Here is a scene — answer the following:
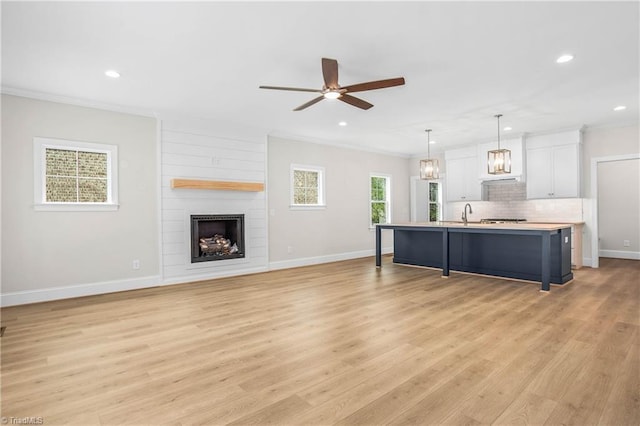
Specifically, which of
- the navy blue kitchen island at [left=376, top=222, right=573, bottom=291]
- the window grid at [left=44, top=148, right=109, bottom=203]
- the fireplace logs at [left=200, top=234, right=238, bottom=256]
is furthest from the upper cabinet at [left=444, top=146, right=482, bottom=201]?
the window grid at [left=44, top=148, right=109, bottom=203]

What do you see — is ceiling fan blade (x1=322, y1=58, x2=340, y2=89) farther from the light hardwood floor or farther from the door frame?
the door frame

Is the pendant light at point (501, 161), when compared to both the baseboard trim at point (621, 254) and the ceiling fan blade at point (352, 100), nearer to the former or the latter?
the ceiling fan blade at point (352, 100)

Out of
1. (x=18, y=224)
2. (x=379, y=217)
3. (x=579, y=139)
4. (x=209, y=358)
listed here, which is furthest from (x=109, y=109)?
(x=579, y=139)

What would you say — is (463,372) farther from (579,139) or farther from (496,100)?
(579,139)

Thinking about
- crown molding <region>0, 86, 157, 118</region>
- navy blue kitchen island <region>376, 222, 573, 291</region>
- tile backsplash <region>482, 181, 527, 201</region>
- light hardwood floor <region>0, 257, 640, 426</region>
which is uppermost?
crown molding <region>0, 86, 157, 118</region>

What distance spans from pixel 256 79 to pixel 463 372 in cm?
354

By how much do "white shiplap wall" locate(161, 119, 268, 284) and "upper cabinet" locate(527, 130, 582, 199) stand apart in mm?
5425

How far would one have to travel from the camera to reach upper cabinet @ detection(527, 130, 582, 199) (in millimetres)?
6453

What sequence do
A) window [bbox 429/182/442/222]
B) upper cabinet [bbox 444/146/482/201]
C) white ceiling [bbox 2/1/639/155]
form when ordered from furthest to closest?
window [bbox 429/182/442/222] → upper cabinet [bbox 444/146/482/201] → white ceiling [bbox 2/1/639/155]

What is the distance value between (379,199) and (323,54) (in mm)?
5887

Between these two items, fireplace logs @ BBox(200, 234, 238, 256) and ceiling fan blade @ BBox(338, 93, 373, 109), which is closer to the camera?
ceiling fan blade @ BBox(338, 93, 373, 109)

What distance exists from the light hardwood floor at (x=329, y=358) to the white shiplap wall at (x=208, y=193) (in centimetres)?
100

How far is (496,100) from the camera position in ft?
15.7

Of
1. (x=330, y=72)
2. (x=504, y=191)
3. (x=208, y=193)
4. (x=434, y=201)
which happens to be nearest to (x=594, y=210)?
(x=504, y=191)
